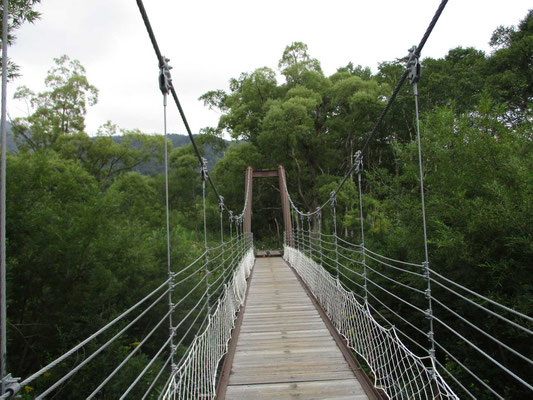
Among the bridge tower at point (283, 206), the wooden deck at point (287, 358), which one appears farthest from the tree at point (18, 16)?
the bridge tower at point (283, 206)

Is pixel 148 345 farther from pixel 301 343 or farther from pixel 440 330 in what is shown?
pixel 440 330

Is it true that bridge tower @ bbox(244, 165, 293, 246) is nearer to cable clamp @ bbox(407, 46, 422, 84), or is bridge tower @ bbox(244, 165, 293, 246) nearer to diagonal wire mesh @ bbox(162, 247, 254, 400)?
diagonal wire mesh @ bbox(162, 247, 254, 400)

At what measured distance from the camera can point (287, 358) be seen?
2.42 m

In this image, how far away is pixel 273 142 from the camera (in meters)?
11.8

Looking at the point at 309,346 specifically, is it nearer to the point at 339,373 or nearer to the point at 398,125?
the point at 339,373

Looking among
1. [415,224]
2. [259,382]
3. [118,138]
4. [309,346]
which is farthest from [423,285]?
[118,138]

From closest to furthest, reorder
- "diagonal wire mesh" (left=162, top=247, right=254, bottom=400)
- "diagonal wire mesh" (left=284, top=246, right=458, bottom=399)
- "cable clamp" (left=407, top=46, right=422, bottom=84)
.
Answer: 1. "diagonal wire mesh" (left=162, top=247, right=254, bottom=400)
2. "diagonal wire mesh" (left=284, top=246, right=458, bottom=399)
3. "cable clamp" (left=407, top=46, right=422, bottom=84)

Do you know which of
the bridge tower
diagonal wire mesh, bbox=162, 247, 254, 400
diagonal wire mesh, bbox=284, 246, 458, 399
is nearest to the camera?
diagonal wire mesh, bbox=162, 247, 254, 400

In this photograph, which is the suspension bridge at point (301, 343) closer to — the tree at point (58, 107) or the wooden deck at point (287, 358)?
the wooden deck at point (287, 358)

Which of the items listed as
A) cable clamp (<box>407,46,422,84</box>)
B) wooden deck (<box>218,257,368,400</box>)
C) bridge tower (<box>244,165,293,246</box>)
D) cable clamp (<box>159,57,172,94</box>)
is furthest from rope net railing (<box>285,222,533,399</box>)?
bridge tower (<box>244,165,293,246</box>)

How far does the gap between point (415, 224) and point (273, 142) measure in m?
7.04

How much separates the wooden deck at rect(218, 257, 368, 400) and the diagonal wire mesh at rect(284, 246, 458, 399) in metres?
0.14

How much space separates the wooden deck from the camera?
1.93 meters

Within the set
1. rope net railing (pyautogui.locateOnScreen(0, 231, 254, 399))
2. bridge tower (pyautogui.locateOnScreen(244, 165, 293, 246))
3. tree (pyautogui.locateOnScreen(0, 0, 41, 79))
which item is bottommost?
rope net railing (pyautogui.locateOnScreen(0, 231, 254, 399))
